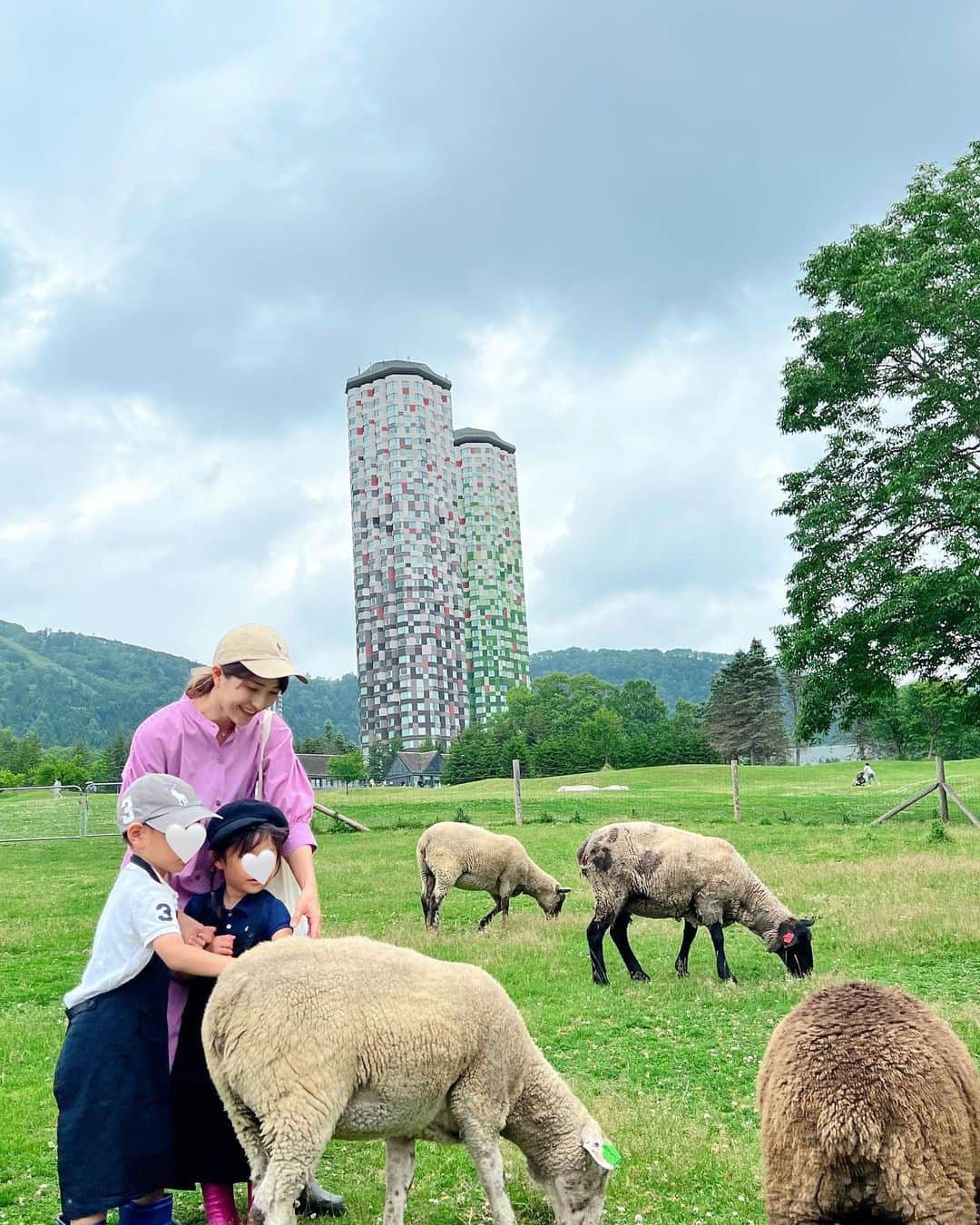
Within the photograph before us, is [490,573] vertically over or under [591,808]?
over

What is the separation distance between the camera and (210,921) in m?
4.64

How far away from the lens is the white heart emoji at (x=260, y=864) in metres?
4.53

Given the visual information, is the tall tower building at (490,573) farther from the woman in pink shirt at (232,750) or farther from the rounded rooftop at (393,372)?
the woman in pink shirt at (232,750)

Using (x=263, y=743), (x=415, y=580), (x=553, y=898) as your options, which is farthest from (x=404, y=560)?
(x=263, y=743)

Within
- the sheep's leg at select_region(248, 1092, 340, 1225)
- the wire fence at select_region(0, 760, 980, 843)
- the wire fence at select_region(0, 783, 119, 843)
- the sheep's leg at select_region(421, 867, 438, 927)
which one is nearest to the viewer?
the sheep's leg at select_region(248, 1092, 340, 1225)

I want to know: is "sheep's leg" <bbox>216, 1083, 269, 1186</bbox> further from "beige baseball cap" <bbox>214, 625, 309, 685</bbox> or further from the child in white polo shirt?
"beige baseball cap" <bbox>214, 625, 309, 685</bbox>

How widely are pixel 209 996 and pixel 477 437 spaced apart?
190m

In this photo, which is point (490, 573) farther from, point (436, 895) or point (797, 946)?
point (797, 946)

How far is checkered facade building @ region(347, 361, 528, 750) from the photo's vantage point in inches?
6422

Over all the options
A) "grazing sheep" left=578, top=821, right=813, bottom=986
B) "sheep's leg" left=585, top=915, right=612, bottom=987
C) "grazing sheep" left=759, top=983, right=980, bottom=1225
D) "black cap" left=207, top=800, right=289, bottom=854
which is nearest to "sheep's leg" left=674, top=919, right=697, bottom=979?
"grazing sheep" left=578, top=821, right=813, bottom=986

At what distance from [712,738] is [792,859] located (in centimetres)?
7658

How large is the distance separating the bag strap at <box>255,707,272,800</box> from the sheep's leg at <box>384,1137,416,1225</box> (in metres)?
1.76

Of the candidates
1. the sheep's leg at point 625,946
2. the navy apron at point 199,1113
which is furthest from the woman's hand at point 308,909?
the sheep's leg at point 625,946

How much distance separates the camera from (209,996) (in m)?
4.48
